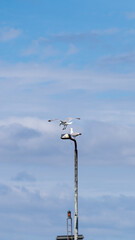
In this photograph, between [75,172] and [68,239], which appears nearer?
[75,172]

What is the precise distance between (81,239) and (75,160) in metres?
12.9

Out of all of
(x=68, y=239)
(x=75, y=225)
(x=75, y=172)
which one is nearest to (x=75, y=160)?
(x=75, y=172)

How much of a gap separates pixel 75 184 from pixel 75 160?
2193 mm

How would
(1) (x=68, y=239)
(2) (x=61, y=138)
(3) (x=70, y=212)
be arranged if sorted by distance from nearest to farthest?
1. (2) (x=61, y=138)
2. (3) (x=70, y=212)
3. (1) (x=68, y=239)

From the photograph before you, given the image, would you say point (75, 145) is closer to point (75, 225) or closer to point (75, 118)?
point (75, 118)

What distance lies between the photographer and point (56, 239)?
64312 mm

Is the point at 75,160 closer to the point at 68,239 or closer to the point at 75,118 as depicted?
the point at 75,118

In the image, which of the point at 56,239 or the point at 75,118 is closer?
the point at 75,118

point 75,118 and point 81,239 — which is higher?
point 75,118

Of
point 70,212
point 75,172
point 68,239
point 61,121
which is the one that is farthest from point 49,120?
point 68,239

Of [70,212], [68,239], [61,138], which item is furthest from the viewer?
[68,239]

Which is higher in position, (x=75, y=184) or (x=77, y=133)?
(x=77, y=133)

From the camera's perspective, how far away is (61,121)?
55.2m

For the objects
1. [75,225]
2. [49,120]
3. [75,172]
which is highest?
[49,120]
